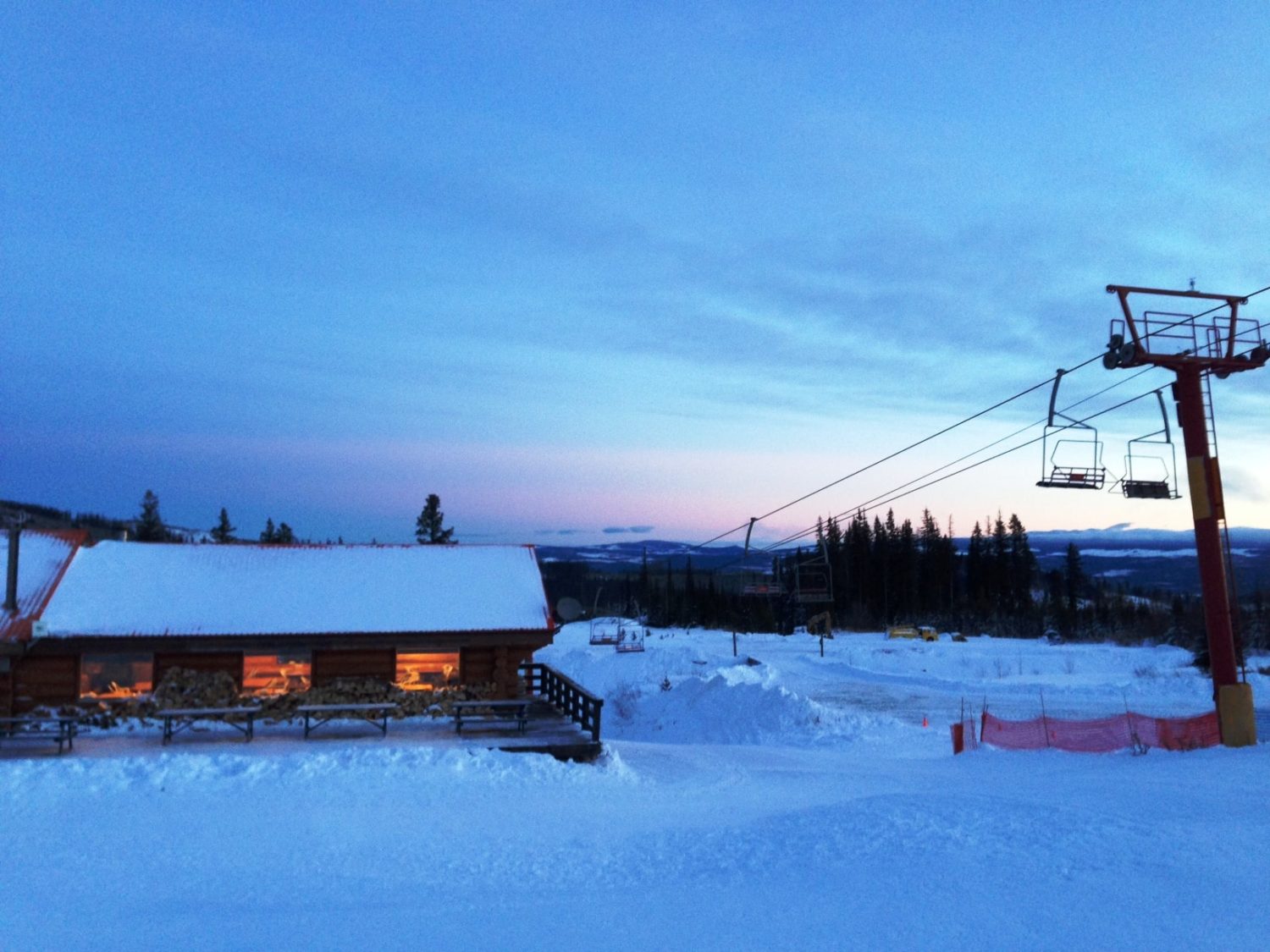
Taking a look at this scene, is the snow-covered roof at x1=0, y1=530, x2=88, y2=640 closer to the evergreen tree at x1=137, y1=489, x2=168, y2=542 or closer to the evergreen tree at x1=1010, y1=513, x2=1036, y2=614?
the evergreen tree at x1=137, y1=489, x2=168, y2=542

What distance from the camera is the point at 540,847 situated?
468 inches

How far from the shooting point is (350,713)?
20188 mm

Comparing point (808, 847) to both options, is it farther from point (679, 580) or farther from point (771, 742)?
point (679, 580)

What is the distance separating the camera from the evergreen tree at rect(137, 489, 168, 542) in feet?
222

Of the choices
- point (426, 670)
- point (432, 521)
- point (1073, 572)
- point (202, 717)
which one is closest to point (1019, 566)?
point (1073, 572)

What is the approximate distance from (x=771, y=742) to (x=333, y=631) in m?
14.1

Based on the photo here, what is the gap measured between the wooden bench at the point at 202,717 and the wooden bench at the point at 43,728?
167 cm

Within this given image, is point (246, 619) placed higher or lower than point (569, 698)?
higher

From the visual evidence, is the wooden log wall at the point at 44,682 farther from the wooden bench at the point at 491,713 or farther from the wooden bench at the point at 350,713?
the wooden bench at the point at 491,713

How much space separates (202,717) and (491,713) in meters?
6.36

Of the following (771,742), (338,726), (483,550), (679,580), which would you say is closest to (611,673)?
(771,742)

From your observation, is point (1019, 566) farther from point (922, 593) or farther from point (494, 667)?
point (494, 667)

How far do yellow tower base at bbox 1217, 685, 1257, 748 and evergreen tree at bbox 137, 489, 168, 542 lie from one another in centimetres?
6493

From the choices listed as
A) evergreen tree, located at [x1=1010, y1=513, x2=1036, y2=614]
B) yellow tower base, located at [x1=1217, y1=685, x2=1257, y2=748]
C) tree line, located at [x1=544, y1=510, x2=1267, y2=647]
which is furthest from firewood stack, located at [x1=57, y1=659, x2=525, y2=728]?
evergreen tree, located at [x1=1010, y1=513, x2=1036, y2=614]
